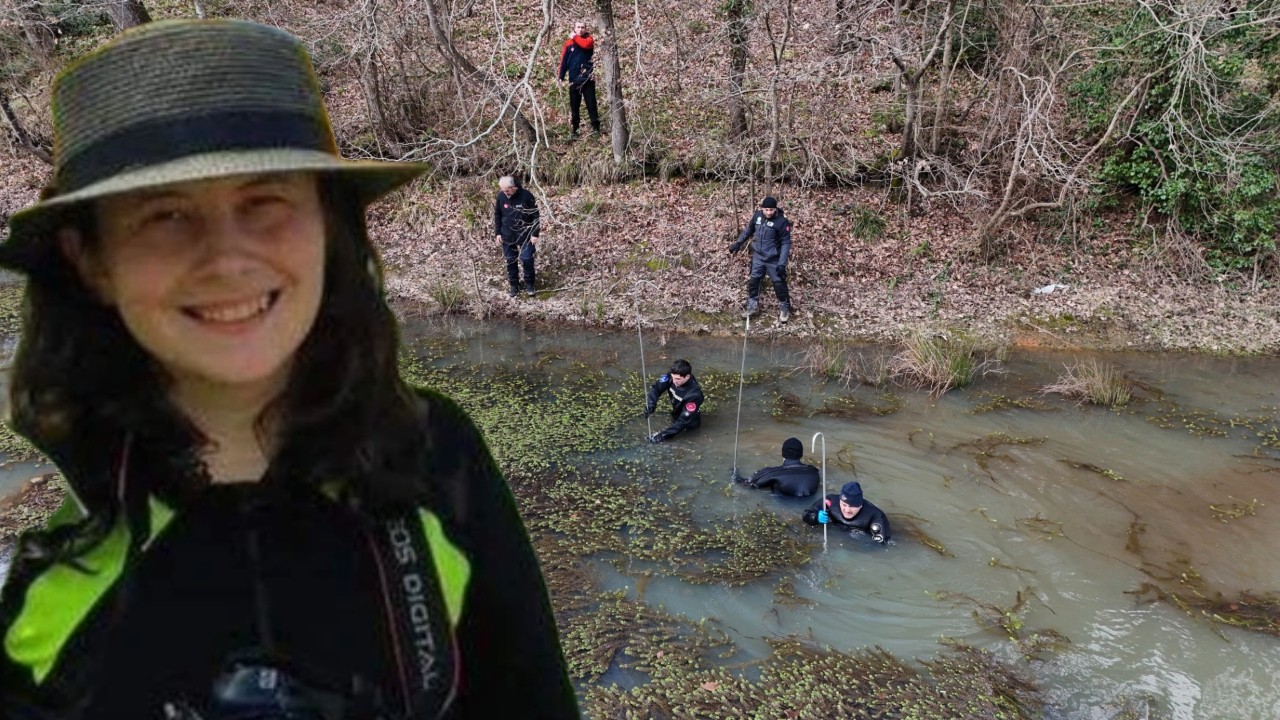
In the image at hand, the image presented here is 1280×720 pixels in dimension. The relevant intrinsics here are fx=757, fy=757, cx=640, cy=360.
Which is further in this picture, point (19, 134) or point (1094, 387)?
point (19, 134)

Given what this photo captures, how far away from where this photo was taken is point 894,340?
926cm

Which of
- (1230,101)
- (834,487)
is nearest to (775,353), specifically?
(834,487)

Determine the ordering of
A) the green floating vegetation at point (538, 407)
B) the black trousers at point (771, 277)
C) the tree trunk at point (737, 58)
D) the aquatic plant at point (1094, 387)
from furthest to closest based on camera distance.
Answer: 1. the tree trunk at point (737, 58)
2. the black trousers at point (771, 277)
3. the aquatic plant at point (1094, 387)
4. the green floating vegetation at point (538, 407)

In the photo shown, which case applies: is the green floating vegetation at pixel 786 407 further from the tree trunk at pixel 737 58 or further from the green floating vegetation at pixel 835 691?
the tree trunk at pixel 737 58

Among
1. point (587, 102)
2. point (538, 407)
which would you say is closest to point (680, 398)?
point (538, 407)

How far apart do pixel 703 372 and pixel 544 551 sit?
12.3 ft

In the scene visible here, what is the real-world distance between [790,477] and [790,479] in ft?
0.07

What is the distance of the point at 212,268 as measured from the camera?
0.77 m

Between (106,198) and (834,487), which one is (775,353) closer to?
(834,487)

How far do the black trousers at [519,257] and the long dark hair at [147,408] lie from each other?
923 centimetres

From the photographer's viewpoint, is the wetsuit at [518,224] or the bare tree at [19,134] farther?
the bare tree at [19,134]

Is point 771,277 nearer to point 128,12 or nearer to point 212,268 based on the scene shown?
point 128,12

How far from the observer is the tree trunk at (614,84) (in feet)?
37.0

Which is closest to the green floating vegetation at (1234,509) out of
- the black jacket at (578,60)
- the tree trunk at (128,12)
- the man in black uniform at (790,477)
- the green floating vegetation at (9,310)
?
the man in black uniform at (790,477)
